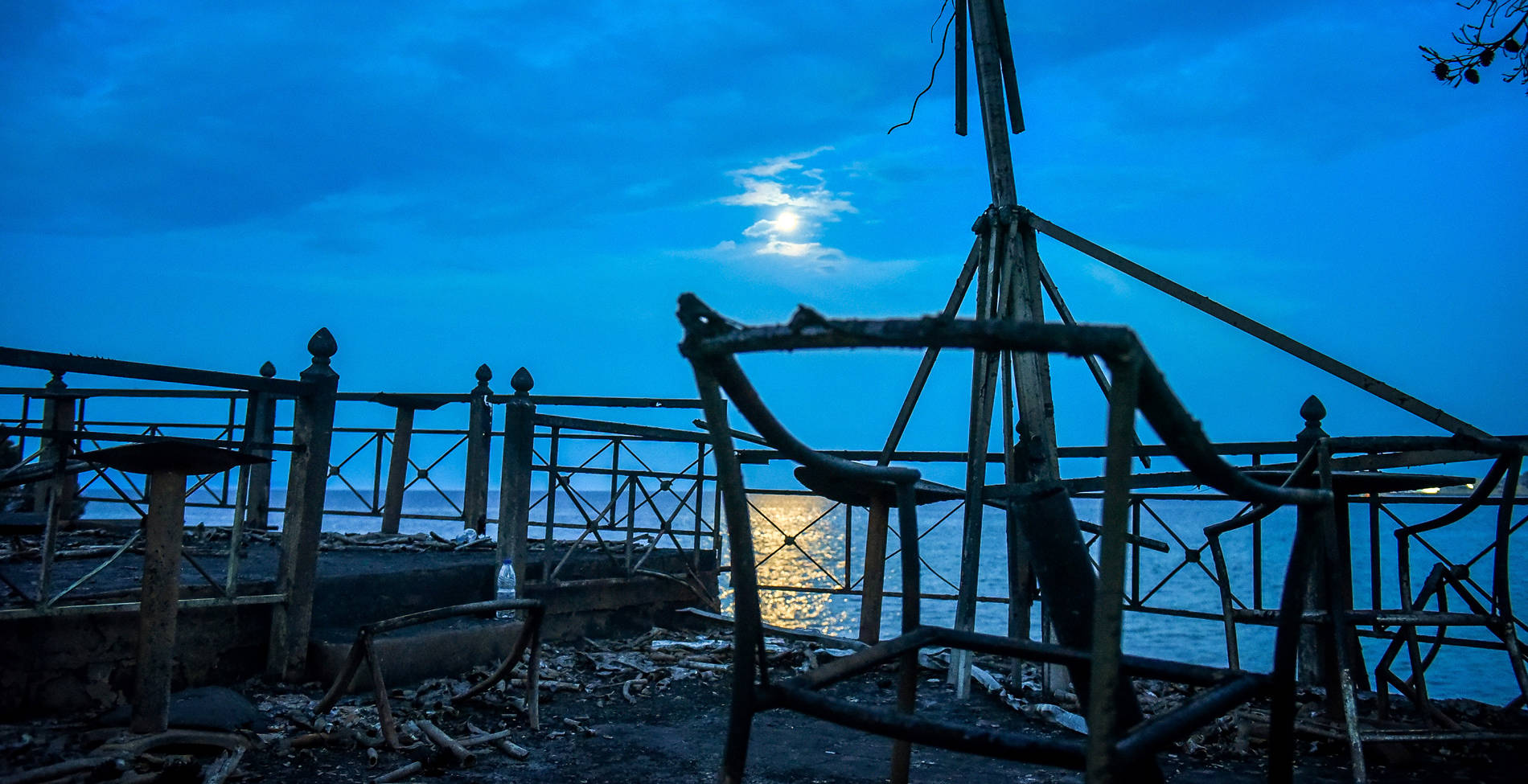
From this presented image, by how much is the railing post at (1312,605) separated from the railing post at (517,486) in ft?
18.2

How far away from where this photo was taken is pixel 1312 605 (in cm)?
596

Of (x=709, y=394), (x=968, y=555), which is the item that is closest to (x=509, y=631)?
(x=968, y=555)

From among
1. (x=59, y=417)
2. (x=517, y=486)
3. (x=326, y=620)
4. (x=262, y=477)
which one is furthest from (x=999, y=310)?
(x=59, y=417)

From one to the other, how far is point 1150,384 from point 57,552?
7836mm

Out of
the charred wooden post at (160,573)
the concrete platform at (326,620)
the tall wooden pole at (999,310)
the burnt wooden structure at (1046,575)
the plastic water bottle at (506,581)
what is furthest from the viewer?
the plastic water bottle at (506,581)

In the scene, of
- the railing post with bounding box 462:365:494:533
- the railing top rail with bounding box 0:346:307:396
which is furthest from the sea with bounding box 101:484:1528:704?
the railing top rail with bounding box 0:346:307:396

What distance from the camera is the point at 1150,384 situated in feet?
4.19

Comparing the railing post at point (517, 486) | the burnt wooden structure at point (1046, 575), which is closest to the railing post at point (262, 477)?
the railing post at point (517, 486)

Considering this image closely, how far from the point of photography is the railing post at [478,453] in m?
9.88

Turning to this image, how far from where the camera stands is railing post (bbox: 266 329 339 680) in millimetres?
5316

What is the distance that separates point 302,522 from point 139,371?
1306 millimetres

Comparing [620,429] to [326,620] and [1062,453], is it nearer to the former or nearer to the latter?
[326,620]

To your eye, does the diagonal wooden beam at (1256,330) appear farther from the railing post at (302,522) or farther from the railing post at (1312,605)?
the railing post at (302,522)

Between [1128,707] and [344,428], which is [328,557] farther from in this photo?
[1128,707]
